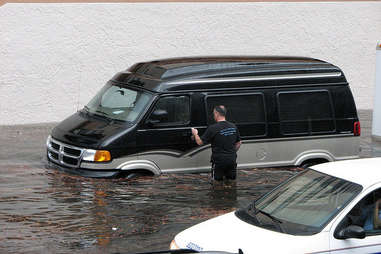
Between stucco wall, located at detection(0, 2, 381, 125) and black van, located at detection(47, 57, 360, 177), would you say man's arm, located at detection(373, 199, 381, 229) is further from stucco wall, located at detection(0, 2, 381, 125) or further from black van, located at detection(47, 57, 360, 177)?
stucco wall, located at detection(0, 2, 381, 125)

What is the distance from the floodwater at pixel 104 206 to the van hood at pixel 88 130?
23.5 inches

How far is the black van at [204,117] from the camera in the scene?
37.7ft

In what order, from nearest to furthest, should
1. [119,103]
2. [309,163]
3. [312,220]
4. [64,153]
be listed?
[312,220] < [64,153] < [119,103] < [309,163]

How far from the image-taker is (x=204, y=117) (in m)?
11.9

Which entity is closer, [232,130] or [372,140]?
[232,130]

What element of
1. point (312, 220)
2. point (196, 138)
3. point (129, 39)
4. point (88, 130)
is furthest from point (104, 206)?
point (129, 39)

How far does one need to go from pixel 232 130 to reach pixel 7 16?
8.40 metres

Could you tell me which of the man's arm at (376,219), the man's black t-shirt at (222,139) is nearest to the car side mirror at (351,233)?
the man's arm at (376,219)

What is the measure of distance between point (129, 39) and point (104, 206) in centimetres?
890

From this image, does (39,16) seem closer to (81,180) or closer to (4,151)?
(4,151)

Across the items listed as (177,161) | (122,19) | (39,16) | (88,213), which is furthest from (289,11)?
(88,213)

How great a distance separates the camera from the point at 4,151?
570 inches

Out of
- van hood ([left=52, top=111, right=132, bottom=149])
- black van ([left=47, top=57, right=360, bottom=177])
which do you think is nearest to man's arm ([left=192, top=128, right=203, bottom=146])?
black van ([left=47, top=57, right=360, bottom=177])

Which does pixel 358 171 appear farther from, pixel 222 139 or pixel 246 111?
pixel 246 111
